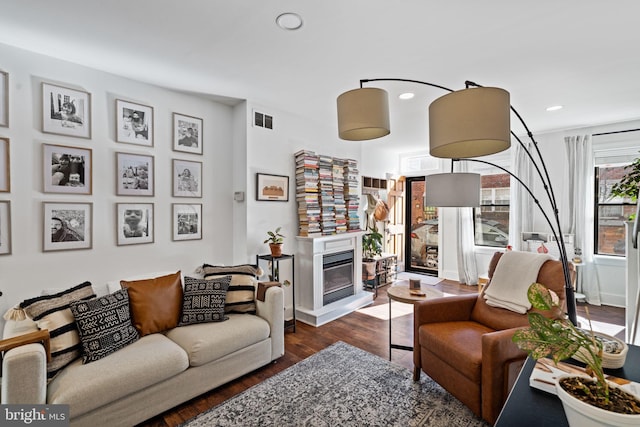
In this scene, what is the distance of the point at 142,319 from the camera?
2.28 meters

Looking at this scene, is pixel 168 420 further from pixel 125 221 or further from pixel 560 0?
pixel 560 0

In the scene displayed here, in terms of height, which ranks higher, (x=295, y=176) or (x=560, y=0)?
(x=560, y=0)

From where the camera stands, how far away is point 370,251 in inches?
199

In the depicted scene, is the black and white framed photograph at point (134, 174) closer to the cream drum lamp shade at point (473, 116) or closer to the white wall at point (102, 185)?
the white wall at point (102, 185)

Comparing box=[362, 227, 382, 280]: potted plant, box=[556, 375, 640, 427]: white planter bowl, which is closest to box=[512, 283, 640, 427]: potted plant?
box=[556, 375, 640, 427]: white planter bowl

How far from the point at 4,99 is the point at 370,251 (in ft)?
14.8

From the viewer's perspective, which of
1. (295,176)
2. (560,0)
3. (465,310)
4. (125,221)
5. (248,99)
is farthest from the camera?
(295,176)

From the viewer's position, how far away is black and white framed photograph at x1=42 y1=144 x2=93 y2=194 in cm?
234

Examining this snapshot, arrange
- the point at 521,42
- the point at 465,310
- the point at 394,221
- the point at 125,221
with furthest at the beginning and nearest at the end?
the point at 394,221 → the point at 125,221 → the point at 465,310 → the point at 521,42

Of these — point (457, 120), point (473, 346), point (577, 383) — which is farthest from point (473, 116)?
point (473, 346)

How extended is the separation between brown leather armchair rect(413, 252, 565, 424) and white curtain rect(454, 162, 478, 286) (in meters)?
2.77

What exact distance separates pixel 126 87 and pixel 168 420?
271 centimetres

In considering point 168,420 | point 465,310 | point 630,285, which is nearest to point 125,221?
point 168,420

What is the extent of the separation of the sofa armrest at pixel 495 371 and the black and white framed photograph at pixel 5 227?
10.8 feet
